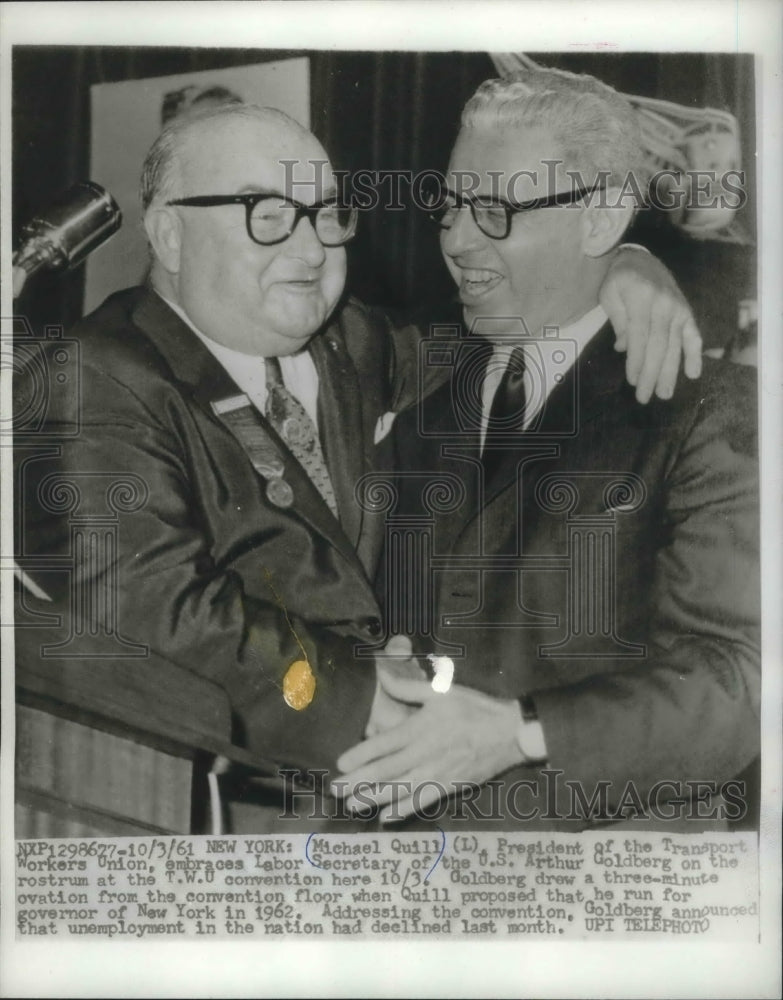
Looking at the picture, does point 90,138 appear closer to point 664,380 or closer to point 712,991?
point 664,380

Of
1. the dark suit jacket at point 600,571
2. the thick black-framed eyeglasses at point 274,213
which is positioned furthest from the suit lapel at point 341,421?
the thick black-framed eyeglasses at point 274,213

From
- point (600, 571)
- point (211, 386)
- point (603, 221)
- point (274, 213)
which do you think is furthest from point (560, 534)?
point (274, 213)

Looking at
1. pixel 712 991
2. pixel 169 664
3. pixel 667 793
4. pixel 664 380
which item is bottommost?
pixel 712 991

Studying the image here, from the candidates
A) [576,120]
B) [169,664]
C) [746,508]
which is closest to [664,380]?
[746,508]

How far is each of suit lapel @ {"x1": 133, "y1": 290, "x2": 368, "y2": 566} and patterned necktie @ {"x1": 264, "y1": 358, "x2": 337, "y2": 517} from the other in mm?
14

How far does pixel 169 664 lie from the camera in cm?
199

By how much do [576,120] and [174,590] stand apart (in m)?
1.26

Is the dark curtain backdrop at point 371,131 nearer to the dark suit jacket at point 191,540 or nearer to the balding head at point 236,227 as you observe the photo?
the balding head at point 236,227

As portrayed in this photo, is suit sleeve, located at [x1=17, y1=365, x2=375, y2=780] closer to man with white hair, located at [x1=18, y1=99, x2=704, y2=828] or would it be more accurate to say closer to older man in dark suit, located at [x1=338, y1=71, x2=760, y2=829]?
man with white hair, located at [x1=18, y1=99, x2=704, y2=828]

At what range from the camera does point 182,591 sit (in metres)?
1.99

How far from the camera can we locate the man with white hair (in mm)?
1989

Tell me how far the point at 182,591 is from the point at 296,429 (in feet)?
1.31

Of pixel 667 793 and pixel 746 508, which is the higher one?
pixel 746 508

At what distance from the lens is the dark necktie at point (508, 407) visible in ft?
6.71
